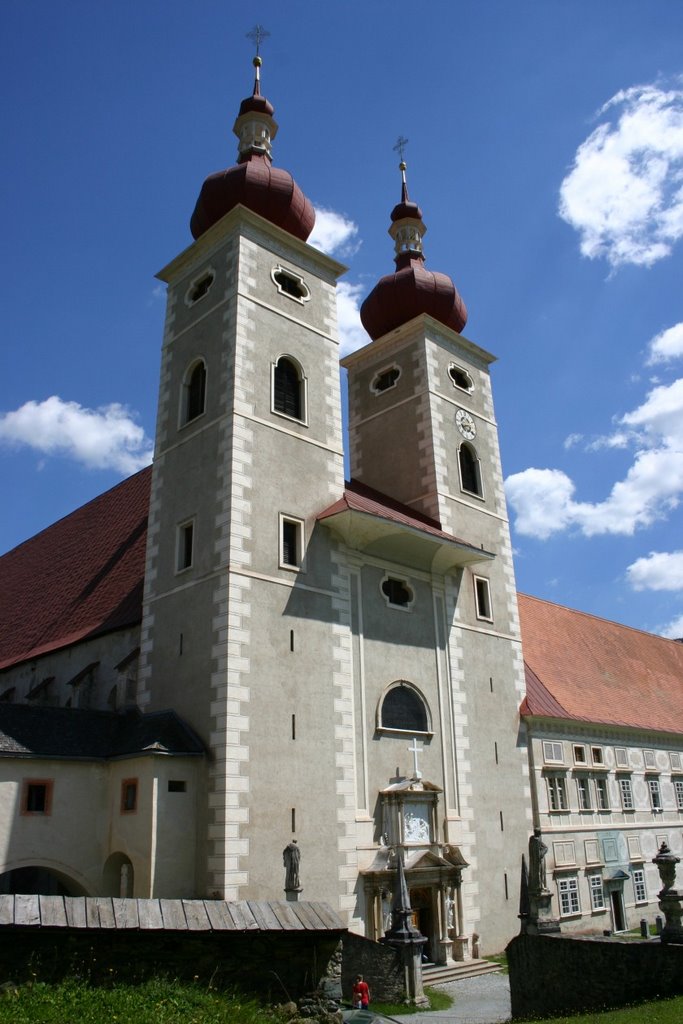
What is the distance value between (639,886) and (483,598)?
1097cm

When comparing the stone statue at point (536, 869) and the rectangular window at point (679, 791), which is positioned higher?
the rectangular window at point (679, 791)

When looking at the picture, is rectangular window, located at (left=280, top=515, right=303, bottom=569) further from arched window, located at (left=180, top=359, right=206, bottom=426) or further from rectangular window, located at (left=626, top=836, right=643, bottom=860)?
rectangular window, located at (left=626, top=836, right=643, bottom=860)

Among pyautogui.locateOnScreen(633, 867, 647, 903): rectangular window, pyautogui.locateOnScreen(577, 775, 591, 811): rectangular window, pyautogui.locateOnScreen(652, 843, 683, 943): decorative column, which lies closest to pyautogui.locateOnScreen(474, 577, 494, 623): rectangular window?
pyautogui.locateOnScreen(577, 775, 591, 811): rectangular window

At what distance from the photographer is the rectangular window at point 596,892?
2512cm

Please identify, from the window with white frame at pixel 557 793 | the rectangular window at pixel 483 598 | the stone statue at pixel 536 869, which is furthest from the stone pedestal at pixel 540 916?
the rectangular window at pixel 483 598

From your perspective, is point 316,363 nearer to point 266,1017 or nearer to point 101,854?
point 101,854

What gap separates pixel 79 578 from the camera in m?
26.5

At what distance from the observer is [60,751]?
16.9 metres

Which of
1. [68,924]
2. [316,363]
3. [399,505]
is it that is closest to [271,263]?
[316,363]

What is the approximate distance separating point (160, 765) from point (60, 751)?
7.31 ft

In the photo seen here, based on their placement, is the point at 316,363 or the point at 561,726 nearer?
the point at 316,363

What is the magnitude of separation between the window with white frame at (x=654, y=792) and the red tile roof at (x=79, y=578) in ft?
64.4

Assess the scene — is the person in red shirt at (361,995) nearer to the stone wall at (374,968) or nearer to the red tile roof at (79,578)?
the stone wall at (374,968)

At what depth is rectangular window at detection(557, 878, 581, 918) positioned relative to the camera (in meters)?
24.0
